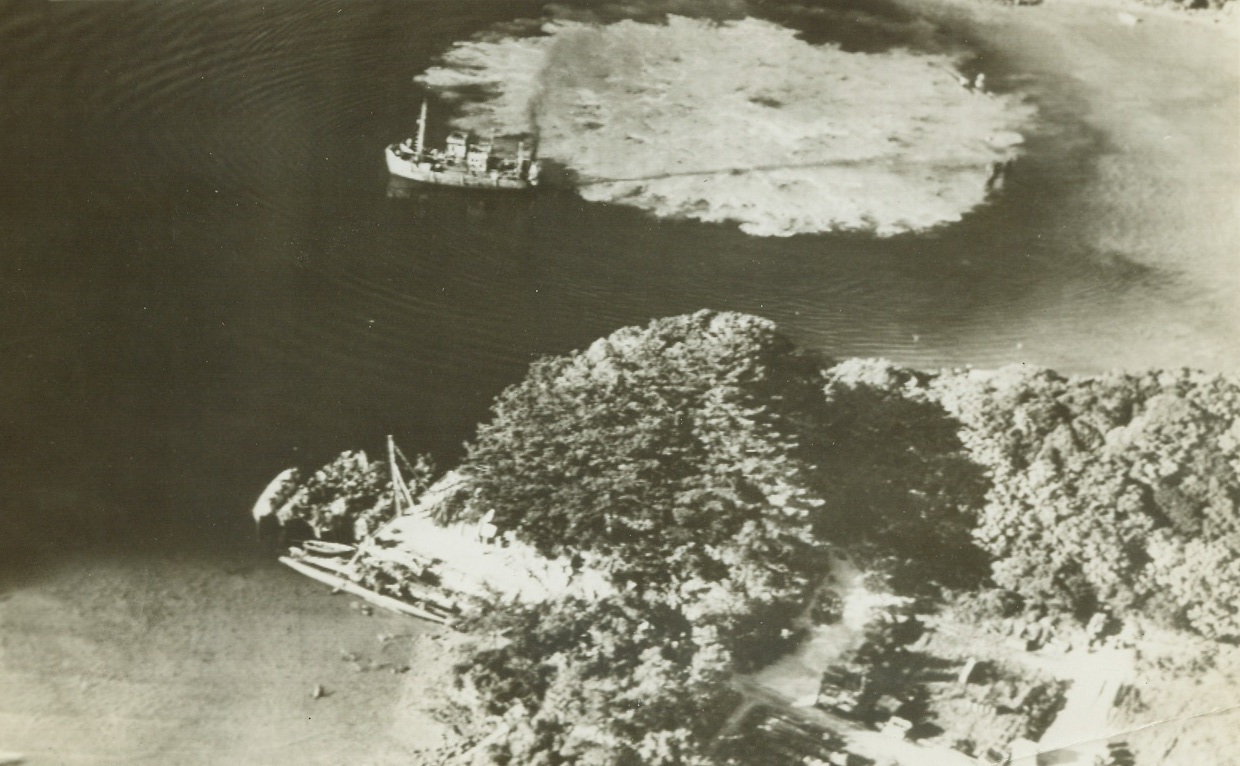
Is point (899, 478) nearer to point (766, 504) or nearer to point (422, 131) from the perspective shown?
point (766, 504)

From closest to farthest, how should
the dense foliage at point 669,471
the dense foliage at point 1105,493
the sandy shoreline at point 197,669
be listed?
the sandy shoreline at point 197,669
the dense foliage at point 669,471
the dense foliage at point 1105,493

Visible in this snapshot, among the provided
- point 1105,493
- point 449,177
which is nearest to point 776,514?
point 1105,493

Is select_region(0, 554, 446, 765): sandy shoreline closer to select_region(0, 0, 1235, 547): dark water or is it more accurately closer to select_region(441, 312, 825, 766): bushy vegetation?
select_region(0, 0, 1235, 547): dark water

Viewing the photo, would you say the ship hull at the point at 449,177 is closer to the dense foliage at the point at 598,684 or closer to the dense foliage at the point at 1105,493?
the dense foliage at the point at 598,684

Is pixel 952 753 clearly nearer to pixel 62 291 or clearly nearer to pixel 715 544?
pixel 715 544

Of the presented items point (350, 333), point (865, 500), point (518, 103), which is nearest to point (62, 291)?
point (350, 333)

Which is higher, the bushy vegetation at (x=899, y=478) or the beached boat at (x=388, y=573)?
the bushy vegetation at (x=899, y=478)

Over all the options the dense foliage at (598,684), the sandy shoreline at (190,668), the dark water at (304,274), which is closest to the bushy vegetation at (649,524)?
the dense foliage at (598,684)

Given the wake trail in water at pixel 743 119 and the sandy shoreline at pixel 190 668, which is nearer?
the sandy shoreline at pixel 190 668
